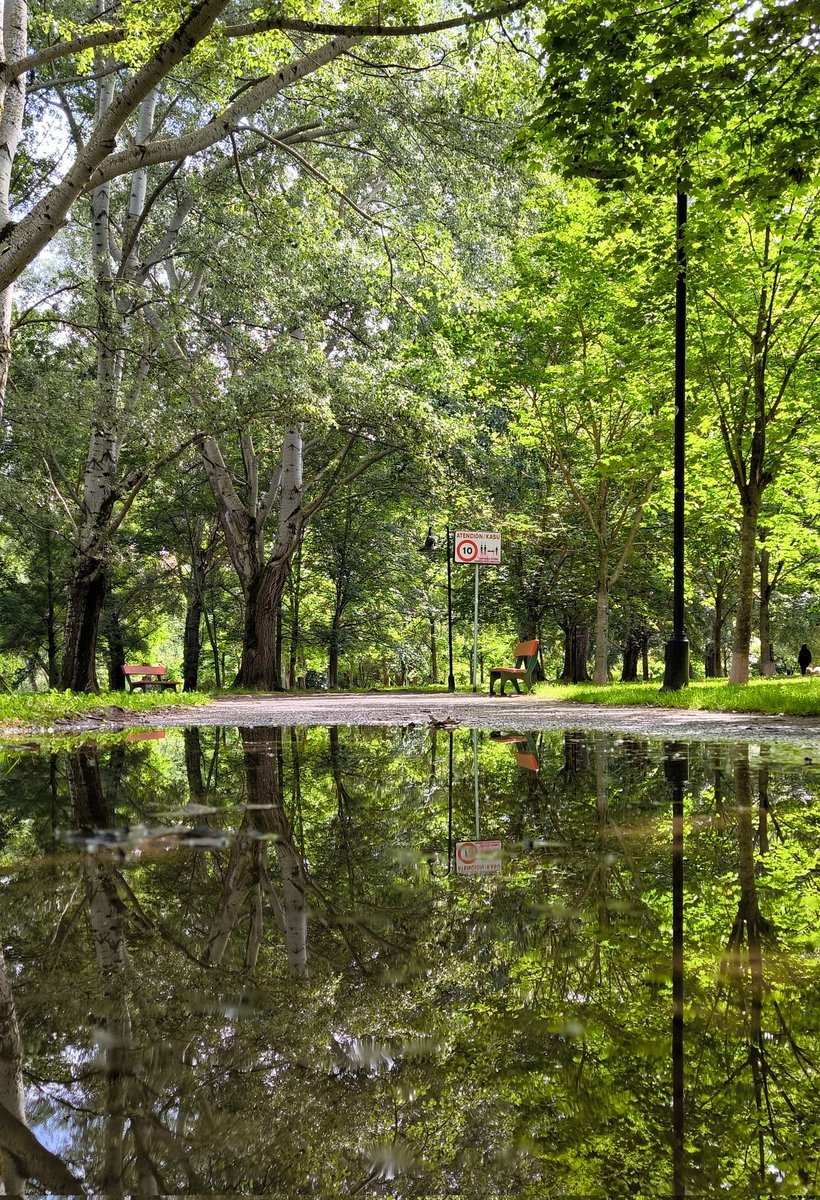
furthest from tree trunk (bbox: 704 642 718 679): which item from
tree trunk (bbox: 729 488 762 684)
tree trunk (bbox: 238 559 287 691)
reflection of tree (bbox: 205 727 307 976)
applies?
reflection of tree (bbox: 205 727 307 976)

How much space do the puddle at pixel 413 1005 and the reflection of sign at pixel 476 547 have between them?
14821mm

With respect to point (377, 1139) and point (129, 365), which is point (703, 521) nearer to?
point (129, 365)

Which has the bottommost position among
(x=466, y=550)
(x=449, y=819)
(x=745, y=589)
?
(x=449, y=819)

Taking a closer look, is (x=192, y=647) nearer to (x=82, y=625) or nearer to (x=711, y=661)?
(x=82, y=625)

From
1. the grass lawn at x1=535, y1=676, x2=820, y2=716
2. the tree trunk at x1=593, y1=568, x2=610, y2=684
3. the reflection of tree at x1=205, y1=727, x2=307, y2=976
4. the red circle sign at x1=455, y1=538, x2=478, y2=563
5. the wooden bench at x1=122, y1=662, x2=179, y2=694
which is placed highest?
the red circle sign at x1=455, y1=538, x2=478, y2=563

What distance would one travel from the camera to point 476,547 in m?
17.9

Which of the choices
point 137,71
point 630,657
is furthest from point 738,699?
point 630,657

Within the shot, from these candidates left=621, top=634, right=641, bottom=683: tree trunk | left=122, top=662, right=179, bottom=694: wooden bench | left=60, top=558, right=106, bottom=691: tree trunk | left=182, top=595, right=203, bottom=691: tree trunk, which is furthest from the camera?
left=621, top=634, right=641, bottom=683: tree trunk

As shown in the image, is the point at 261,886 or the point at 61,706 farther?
the point at 61,706

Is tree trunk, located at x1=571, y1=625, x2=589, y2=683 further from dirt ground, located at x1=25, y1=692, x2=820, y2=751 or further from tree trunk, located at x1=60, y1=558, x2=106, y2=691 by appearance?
tree trunk, located at x1=60, y1=558, x2=106, y2=691

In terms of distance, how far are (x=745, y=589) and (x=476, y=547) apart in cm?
660

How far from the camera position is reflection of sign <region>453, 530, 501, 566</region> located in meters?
18.0

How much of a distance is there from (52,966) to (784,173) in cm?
842

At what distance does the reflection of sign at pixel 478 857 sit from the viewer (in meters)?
2.46
